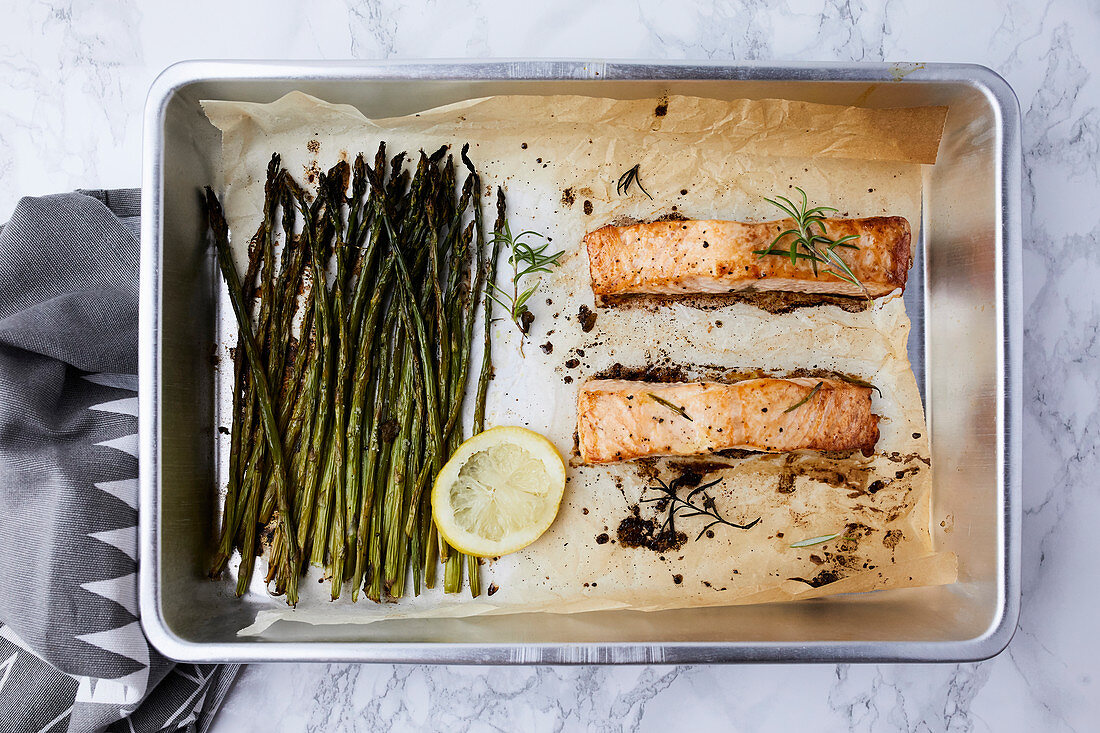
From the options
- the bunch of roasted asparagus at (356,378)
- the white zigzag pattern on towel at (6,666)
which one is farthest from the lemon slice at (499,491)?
the white zigzag pattern on towel at (6,666)

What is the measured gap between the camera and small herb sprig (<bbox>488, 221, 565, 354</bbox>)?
2971 mm

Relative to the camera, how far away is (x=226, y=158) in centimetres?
303

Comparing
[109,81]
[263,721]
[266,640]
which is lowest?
[263,721]

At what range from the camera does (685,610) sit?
9.56 feet

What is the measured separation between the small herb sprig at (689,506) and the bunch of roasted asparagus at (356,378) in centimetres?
88

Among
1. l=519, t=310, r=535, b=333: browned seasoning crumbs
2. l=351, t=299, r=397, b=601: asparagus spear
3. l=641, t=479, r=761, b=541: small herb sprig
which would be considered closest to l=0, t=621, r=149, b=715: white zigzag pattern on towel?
l=351, t=299, r=397, b=601: asparagus spear

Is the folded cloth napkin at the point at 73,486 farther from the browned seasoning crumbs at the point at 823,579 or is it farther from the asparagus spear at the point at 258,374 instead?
the browned seasoning crumbs at the point at 823,579

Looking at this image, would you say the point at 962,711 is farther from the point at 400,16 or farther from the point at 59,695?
the point at 400,16

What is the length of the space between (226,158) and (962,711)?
4.24 m

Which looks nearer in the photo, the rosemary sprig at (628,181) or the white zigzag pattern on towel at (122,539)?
the white zigzag pattern on towel at (122,539)

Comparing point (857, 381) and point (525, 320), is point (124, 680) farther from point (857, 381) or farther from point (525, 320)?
point (857, 381)

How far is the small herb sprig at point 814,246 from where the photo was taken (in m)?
2.79

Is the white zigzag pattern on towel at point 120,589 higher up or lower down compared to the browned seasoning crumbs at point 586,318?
lower down

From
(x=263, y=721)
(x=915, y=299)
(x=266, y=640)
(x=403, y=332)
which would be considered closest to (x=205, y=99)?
(x=403, y=332)
